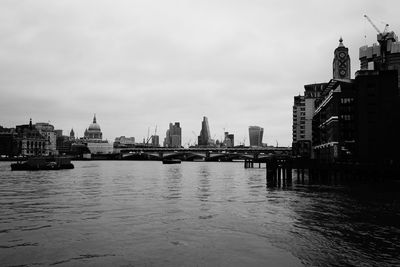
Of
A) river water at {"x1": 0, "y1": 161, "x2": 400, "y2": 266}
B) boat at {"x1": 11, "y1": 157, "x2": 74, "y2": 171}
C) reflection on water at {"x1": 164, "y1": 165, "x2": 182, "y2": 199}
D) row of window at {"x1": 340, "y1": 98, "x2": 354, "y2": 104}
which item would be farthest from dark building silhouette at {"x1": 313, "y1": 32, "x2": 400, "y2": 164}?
boat at {"x1": 11, "y1": 157, "x2": 74, "y2": 171}

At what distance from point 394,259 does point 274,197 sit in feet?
101

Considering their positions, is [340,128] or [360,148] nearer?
[360,148]

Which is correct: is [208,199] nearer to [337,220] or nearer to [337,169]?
[337,220]

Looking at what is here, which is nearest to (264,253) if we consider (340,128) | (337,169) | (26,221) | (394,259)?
(394,259)

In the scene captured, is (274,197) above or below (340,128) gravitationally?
below

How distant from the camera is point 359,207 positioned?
1702 inches

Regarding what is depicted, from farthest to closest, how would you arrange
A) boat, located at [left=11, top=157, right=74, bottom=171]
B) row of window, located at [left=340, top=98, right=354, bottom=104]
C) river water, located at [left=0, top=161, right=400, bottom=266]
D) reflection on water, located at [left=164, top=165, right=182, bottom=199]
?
boat, located at [left=11, top=157, right=74, bottom=171]
row of window, located at [left=340, top=98, right=354, bottom=104]
reflection on water, located at [left=164, top=165, right=182, bottom=199]
river water, located at [left=0, top=161, right=400, bottom=266]

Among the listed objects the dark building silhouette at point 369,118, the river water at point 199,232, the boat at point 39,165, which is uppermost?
the dark building silhouette at point 369,118

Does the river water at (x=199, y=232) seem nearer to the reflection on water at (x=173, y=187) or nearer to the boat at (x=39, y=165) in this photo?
the reflection on water at (x=173, y=187)

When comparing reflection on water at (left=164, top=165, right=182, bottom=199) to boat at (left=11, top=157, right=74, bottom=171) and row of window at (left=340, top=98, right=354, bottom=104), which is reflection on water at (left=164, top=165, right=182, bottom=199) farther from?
boat at (left=11, top=157, right=74, bottom=171)

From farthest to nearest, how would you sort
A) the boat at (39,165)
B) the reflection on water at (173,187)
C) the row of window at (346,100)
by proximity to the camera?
the boat at (39,165) → the row of window at (346,100) → the reflection on water at (173,187)

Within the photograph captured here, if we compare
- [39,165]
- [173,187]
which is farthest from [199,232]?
[39,165]

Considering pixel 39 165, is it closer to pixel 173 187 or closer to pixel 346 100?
A: pixel 173 187

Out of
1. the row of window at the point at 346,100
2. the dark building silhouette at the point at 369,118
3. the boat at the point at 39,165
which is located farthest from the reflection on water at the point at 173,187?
the boat at the point at 39,165
